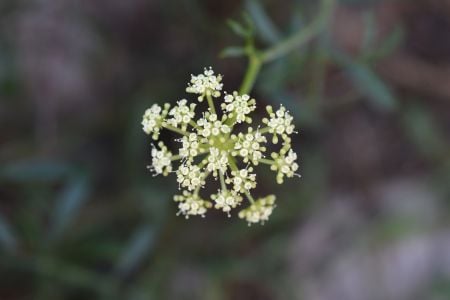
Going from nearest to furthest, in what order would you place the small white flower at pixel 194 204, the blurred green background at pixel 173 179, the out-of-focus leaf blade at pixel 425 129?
1. the small white flower at pixel 194 204
2. the blurred green background at pixel 173 179
3. the out-of-focus leaf blade at pixel 425 129

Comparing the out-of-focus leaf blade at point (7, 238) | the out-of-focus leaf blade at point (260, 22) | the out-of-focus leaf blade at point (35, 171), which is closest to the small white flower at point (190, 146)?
the out-of-focus leaf blade at point (260, 22)

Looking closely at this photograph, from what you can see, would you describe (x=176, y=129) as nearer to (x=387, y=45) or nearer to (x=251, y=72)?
(x=251, y=72)

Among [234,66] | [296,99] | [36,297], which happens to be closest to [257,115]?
[234,66]

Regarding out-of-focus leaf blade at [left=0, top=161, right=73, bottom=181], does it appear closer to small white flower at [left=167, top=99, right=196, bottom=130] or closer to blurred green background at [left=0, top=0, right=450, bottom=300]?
blurred green background at [left=0, top=0, right=450, bottom=300]

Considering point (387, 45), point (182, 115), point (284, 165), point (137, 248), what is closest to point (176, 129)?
point (182, 115)

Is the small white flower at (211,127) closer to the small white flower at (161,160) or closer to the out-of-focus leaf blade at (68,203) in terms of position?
the small white flower at (161,160)

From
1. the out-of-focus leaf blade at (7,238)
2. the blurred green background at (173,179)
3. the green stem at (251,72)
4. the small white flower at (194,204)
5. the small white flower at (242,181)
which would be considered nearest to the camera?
the small white flower at (242,181)

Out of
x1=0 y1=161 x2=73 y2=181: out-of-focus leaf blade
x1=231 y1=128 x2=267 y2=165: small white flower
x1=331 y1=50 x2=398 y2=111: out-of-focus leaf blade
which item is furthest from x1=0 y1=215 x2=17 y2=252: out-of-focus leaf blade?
x1=331 y1=50 x2=398 y2=111: out-of-focus leaf blade
